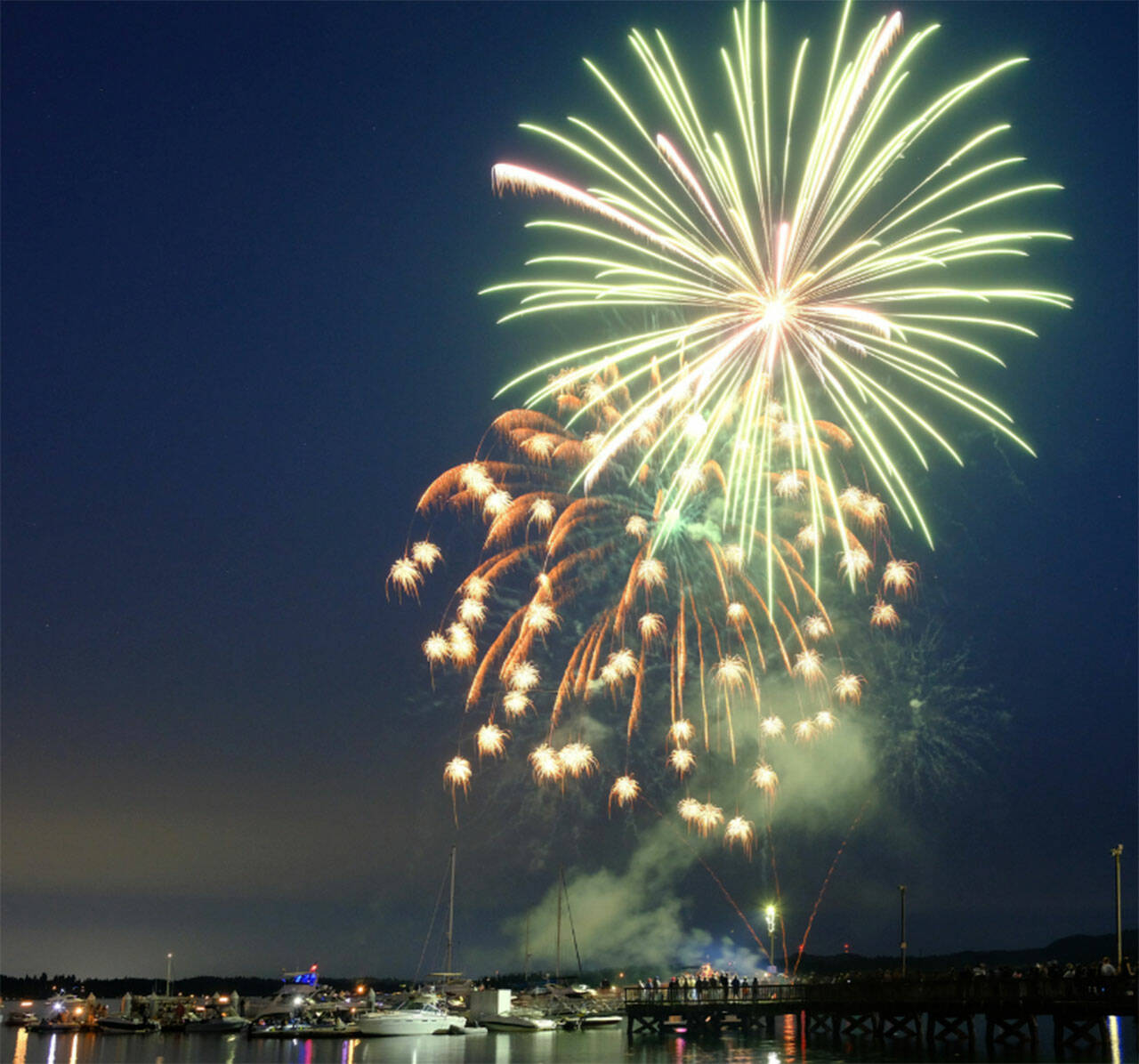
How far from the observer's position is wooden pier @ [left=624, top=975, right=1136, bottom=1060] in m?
42.6

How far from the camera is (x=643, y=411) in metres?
37.7

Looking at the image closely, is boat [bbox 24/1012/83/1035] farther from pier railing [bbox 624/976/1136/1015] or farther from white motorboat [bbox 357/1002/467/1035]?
pier railing [bbox 624/976/1136/1015]

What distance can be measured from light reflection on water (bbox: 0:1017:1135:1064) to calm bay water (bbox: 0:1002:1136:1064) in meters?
0.06

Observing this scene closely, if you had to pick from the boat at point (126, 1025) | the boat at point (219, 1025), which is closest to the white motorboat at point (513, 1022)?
the boat at point (219, 1025)

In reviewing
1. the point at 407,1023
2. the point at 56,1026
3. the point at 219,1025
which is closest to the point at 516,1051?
the point at 407,1023

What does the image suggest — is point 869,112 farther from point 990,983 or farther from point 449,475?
point 990,983

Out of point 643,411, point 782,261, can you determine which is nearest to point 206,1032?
point 643,411

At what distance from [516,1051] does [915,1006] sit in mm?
19629

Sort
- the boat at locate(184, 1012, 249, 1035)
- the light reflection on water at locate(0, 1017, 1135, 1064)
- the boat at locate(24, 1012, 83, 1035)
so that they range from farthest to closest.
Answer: the boat at locate(24, 1012, 83, 1035), the boat at locate(184, 1012, 249, 1035), the light reflection on water at locate(0, 1017, 1135, 1064)

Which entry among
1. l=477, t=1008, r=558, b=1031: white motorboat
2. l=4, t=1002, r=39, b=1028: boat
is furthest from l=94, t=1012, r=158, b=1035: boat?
l=477, t=1008, r=558, b=1031: white motorboat

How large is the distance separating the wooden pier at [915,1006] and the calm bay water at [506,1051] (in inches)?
37.3

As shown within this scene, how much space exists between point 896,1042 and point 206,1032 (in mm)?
46401

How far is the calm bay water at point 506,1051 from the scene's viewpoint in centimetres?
4709

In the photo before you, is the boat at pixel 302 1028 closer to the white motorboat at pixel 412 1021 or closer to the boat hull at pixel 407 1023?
the boat hull at pixel 407 1023
